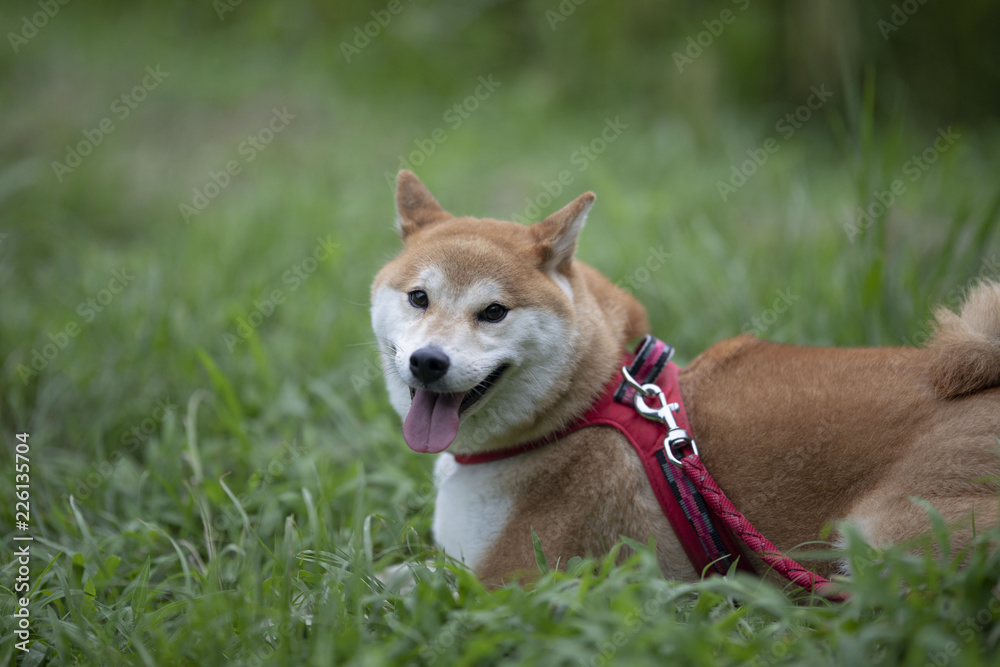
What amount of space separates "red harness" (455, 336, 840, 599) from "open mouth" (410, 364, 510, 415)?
258 millimetres

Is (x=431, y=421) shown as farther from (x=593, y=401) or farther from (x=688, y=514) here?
(x=688, y=514)

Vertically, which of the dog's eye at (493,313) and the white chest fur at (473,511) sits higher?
the dog's eye at (493,313)

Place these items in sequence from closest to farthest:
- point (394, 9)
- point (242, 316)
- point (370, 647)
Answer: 1. point (370, 647)
2. point (242, 316)
3. point (394, 9)

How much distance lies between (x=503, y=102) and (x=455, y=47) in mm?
1204

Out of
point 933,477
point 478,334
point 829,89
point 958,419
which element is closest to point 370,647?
point 478,334

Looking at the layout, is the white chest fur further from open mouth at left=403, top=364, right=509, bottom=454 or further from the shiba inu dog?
open mouth at left=403, top=364, right=509, bottom=454

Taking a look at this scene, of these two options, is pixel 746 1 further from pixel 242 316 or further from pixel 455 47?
pixel 242 316

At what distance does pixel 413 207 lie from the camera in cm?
323

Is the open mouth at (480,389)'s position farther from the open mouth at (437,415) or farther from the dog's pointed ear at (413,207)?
the dog's pointed ear at (413,207)

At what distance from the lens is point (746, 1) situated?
719cm

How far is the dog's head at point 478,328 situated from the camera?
2.52 metres

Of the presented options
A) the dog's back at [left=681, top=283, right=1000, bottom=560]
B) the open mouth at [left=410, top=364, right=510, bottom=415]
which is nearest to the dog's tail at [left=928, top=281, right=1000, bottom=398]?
the dog's back at [left=681, top=283, right=1000, bottom=560]

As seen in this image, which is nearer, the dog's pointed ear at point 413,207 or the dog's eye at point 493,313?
the dog's eye at point 493,313

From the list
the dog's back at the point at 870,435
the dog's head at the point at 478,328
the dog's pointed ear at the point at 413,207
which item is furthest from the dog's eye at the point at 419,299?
the dog's back at the point at 870,435
